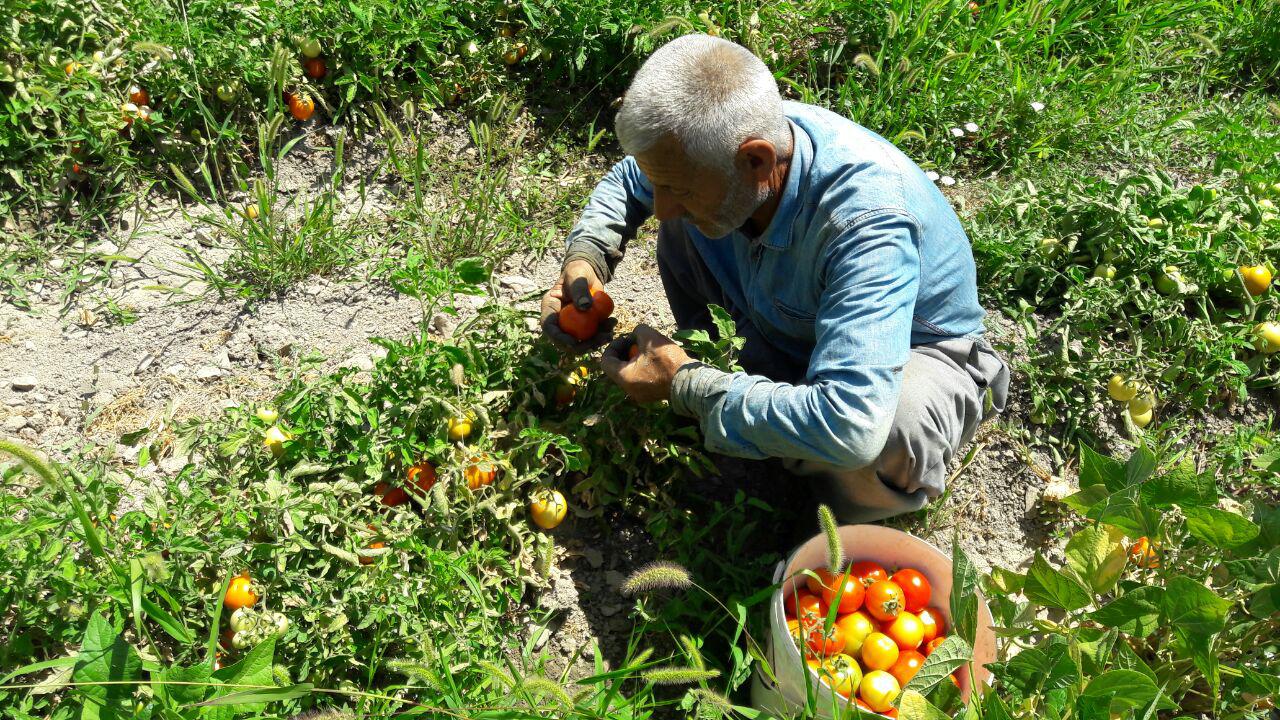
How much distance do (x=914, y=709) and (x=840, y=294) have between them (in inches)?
43.1

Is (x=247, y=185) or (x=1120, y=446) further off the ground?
(x=247, y=185)

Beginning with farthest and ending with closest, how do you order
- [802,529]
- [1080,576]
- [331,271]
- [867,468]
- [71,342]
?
1. [331,271]
2. [71,342]
3. [802,529]
4. [867,468]
5. [1080,576]

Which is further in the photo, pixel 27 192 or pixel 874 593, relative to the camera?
pixel 27 192

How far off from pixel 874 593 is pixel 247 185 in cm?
326

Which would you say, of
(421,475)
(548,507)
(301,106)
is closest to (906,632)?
(548,507)

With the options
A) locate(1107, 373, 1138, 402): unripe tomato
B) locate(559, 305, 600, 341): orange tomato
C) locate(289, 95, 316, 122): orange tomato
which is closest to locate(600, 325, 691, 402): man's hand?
locate(559, 305, 600, 341): orange tomato

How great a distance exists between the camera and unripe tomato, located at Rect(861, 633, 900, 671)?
255cm

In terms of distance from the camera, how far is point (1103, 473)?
2492mm

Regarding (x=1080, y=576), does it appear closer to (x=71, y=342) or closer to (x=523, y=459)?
(x=523, y=459)

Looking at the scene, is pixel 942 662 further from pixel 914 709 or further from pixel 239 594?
pixel 239 594

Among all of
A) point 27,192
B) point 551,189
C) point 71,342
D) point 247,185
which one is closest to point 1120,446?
point 551,189

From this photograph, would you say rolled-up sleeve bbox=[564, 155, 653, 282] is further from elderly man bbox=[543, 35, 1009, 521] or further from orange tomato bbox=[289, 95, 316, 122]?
orange tomato bbox=[289, 95, 316, 122]

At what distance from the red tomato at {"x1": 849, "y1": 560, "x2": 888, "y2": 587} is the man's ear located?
1.22 meters

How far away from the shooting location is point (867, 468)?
9.40 ft
